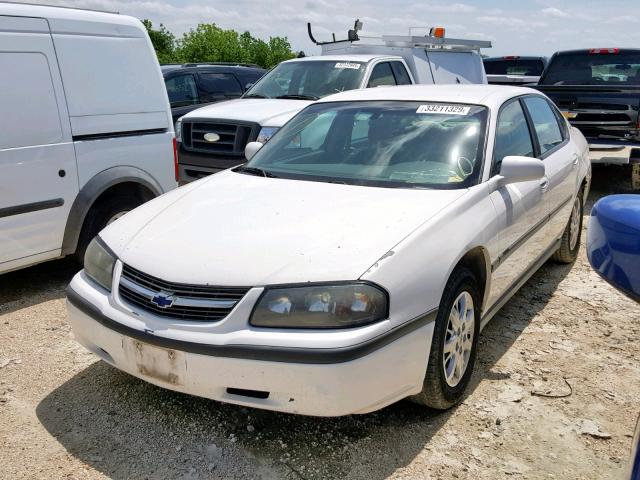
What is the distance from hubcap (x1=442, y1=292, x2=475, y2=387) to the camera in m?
3.09

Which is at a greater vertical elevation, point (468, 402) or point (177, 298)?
point (177, 298)

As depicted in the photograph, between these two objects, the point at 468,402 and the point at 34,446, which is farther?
the point at 468,402

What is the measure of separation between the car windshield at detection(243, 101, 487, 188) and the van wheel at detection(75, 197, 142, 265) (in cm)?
156

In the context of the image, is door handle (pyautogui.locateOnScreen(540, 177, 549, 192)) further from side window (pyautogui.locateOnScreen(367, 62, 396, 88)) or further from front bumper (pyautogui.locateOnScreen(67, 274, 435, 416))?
side window (pyautogui.locateOnScreen(367, 62, 396, 88))

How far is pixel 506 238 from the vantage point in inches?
143

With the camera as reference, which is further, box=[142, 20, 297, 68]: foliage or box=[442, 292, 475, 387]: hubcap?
box=[142, 20, 297, 68]: foliage

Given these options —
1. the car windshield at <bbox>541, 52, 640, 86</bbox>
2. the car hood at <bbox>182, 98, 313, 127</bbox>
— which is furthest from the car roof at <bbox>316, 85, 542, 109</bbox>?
the car windshield at <bbox>541, 52, 640, 86</bbox>

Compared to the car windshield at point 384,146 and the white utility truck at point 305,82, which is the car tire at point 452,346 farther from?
the white utility truck at point 305,82

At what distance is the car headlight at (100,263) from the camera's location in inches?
121

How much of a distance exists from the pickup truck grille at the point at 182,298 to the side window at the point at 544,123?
2.90 metres

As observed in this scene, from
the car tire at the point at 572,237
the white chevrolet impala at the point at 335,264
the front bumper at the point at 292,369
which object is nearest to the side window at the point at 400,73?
the car tire at the point at 572,237

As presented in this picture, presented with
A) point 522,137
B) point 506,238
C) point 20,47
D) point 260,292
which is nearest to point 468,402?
point 506,238

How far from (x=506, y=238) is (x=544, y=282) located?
1.84 meters

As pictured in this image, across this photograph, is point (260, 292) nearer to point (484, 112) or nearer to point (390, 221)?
point (390, 221)
